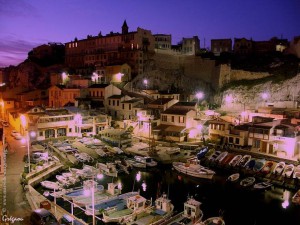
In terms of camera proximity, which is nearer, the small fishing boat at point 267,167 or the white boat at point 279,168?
the white boat at point 279,168

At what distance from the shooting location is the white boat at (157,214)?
2117 cm

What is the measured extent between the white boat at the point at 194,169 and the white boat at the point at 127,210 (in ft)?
32.2

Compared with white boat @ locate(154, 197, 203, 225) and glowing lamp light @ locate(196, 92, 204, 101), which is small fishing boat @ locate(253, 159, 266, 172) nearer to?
white boat @ locate(154, 197, 203, 225)

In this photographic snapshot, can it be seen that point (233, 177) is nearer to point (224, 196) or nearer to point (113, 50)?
point (224, 196)

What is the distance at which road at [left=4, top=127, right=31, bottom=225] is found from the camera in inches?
752

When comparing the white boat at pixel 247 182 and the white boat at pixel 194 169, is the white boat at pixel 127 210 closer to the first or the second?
the white boat at pixel 194 169

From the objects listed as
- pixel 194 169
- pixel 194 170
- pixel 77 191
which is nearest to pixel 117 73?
pixel 194 169

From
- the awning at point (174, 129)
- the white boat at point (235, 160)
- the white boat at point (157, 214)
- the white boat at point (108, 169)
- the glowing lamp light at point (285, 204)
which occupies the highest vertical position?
the awning at point (174, 129)

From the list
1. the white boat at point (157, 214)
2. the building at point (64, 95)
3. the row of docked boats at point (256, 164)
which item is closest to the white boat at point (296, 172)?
the row of docked boats at point (256, 164)

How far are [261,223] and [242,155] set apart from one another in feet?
46.6

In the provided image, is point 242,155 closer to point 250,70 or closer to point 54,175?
point 54,175

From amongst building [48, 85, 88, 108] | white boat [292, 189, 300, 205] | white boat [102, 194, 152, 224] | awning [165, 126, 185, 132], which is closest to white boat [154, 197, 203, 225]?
white boat [102, 194, 152, 224]

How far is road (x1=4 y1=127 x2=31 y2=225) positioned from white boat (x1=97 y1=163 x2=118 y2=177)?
8.61 m

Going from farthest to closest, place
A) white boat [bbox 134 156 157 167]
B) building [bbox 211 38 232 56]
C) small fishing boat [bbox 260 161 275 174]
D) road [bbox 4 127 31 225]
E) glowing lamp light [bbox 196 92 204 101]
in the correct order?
building [bbox 211 38 232 56] < glowing lamp light [bbox 196 92 204 101] < white boat [bbox 134 156 157 167] < small fishing boat [bbox 260 161 275 174] < road [bbox 4 127 31 225]
